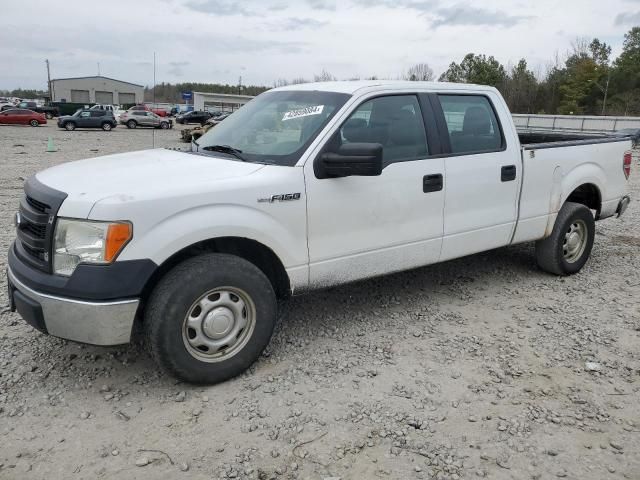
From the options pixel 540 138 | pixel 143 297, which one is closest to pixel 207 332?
pixel 143 297

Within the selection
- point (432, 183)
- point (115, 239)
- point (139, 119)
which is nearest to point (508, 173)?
point (432, 183)

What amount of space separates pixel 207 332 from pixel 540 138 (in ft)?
16.1

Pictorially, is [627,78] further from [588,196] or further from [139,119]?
[588,196]

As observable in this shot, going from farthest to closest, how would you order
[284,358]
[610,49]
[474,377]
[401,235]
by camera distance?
1. [610,49]
2. [401,235]
3. [284,358]
4. [474,377]

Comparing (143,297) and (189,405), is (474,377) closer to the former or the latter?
(189,405)

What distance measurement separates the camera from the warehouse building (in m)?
99.6

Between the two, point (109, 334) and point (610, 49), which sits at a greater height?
point (610, 49)

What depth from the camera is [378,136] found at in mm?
4137

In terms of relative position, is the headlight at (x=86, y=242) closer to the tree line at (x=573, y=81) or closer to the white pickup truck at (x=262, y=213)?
the white pickup truck at (x=262, y=213)

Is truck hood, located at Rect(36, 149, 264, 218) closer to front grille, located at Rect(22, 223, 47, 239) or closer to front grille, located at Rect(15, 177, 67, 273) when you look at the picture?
front grille, located at Rect(15, 177, 67, 273)

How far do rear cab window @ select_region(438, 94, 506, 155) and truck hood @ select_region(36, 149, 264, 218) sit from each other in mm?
1794

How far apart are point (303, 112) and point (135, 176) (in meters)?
1.33

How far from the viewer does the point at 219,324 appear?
3436 millimetres

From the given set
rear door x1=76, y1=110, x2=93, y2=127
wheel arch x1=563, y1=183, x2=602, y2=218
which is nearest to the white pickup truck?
wheel arch x1=563, y1=183, x2=602, y2=218
